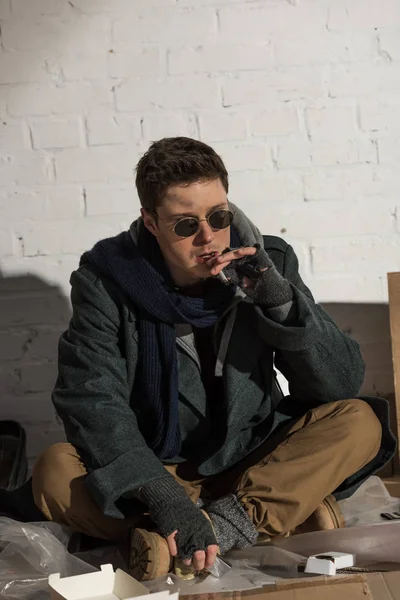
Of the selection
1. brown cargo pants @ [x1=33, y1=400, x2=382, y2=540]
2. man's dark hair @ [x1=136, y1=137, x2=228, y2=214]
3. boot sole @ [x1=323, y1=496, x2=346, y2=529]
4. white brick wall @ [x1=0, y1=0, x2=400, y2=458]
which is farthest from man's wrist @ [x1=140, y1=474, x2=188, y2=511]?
white brick wall @ [x1=0, y1=0, x2=400, y2=458]

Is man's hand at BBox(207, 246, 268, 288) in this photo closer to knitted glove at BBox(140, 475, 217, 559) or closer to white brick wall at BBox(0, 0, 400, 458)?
knitted glove at BBox(140, 475, 217, 559)

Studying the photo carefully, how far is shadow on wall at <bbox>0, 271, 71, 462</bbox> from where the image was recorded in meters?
2.57

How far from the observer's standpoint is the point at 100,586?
1589mm

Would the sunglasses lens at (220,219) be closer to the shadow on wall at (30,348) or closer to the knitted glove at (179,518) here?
the knitted glove at (179,518)

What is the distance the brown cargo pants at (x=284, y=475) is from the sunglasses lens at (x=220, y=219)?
485mm

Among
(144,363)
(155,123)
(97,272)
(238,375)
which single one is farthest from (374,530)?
(155,123)

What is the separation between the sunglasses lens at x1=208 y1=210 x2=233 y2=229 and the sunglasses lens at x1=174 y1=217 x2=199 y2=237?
0.11ft

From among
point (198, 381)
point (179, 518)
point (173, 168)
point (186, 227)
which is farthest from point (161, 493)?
point (173, 168)

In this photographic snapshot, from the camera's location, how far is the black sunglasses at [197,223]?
6.06ft

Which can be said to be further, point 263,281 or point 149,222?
point 149,222

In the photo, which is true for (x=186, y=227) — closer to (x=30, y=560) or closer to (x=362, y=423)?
(x=362, y=423)

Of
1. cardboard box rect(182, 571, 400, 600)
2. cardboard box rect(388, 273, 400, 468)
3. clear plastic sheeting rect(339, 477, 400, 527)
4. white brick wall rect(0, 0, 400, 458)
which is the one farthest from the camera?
white brick wall rect(0, 0, 400, 458)

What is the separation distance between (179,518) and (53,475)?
34 centimetres

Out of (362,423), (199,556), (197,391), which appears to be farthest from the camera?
(197,391)
